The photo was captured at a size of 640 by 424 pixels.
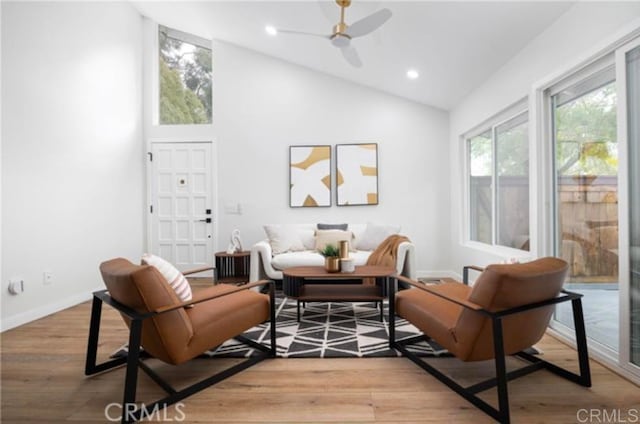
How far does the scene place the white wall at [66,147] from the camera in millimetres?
2906

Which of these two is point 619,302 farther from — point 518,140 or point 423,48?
point 423,48

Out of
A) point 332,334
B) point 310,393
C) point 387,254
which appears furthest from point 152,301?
point 387,254

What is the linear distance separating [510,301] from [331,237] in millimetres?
2787

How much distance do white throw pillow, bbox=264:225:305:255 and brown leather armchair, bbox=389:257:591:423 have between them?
2.46 m

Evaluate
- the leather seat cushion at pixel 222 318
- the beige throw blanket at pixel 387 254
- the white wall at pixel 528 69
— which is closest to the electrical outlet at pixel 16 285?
the leather seat cushion at pixel 222 318

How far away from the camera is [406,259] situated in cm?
367

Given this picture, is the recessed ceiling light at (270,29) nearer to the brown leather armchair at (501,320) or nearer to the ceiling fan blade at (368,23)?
the ceiling fan blade at (368,23)

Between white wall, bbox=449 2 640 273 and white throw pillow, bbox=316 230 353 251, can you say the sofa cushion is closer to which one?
white throw pillow, bbox=316 230 353 251

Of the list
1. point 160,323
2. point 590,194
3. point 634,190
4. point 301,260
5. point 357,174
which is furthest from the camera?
point 357,174

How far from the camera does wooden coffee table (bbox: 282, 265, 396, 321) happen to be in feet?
9.03

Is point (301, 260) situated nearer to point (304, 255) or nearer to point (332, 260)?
point (304, 255)

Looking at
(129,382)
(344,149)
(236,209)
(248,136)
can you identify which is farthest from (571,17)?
(236,209)

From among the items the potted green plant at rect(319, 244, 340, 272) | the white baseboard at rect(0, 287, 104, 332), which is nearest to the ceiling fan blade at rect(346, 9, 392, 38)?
the potted green plant at rect(319, 244, 340, 272)

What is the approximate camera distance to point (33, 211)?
3082 mm
